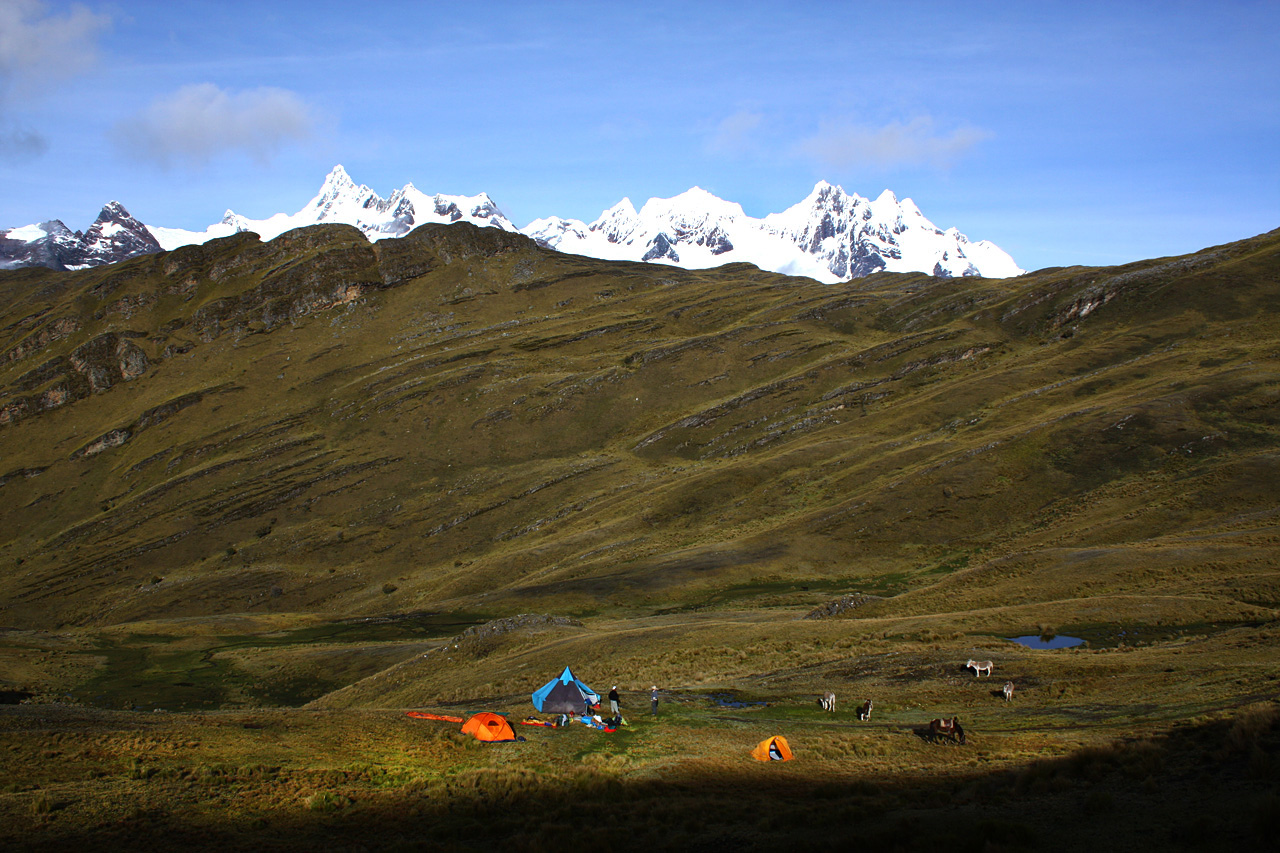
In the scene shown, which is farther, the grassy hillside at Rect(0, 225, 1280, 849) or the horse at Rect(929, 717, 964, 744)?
the horse at Rect(929, 717, 964, 744)

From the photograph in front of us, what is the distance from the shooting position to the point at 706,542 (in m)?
97.7

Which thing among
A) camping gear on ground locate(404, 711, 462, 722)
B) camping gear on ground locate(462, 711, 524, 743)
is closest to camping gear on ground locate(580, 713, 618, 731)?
camping gear on ground locate(462, 711, 524, 743)

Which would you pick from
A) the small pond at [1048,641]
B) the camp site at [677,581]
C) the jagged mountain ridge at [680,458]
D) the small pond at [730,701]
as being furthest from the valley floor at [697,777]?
the jagged mountain ridge at [680,458]

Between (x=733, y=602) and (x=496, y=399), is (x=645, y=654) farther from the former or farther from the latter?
(x=496, y=399)

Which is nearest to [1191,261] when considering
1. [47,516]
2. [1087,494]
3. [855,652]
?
[1087,494]

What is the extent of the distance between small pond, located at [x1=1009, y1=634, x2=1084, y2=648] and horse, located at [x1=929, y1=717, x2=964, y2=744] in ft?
62.3

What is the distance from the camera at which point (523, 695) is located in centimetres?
4375

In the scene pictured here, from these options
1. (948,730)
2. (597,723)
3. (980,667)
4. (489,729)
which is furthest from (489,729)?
(980,667)

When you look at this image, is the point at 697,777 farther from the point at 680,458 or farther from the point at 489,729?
the point at 680,458

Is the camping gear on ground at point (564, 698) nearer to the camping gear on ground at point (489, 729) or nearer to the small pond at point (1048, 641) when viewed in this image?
the camping gear on ground at point (489, 729)

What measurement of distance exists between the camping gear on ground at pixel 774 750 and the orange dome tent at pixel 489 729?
404 inches

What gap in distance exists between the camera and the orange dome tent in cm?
2969

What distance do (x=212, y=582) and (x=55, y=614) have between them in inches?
1041

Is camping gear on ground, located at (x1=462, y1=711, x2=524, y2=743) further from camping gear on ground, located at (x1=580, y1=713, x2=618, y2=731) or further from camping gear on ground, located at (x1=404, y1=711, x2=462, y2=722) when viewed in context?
camping gear on ground, located at (x1=580, y1=713, x2=618, y2=731)
